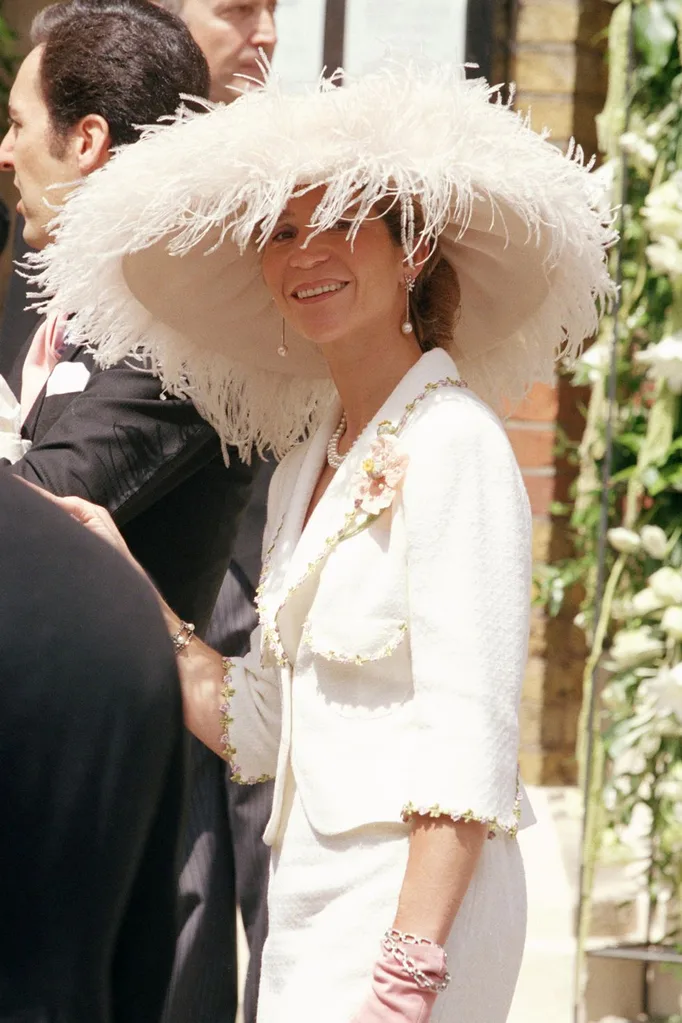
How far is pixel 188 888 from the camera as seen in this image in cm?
291

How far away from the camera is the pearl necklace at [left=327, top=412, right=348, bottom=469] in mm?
2004

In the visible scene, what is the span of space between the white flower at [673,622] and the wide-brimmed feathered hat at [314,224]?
99 cm

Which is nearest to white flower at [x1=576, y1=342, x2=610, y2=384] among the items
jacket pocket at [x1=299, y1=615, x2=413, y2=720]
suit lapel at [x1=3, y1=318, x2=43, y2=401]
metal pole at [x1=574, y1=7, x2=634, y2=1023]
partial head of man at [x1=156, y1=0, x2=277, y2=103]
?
metal pole at [x1=574, y1=7, x2=634, y2=1023]

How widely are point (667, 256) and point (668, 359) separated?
0.19 metres

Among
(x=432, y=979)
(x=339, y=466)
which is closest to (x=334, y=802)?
(x=432, y=979)

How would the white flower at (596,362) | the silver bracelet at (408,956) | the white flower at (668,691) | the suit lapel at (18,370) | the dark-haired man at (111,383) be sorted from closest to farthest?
1. the silver bracelet at (408,956)
2. the dark-haired man at (111,383)
3. the suit lapel at (18,370)
4. the white flower at (668,691)
5. the white flower at (596,362)

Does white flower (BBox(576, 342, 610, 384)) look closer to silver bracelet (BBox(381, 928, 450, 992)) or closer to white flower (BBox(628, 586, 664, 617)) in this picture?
white flower (BBox(628, 586, 664, 617))

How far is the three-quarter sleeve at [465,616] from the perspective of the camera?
5.53 ft

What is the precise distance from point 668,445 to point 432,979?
1670 mm

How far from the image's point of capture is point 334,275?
6.16 ft

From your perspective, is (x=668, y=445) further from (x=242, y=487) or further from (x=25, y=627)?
(x=25, y=627)

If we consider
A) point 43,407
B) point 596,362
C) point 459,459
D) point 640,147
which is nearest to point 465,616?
point 459,459

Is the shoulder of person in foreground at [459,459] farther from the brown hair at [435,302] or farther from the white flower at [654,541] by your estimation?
the white flower at [654,541]

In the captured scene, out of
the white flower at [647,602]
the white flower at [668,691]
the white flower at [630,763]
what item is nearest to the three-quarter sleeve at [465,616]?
the white flower at [668,691]
